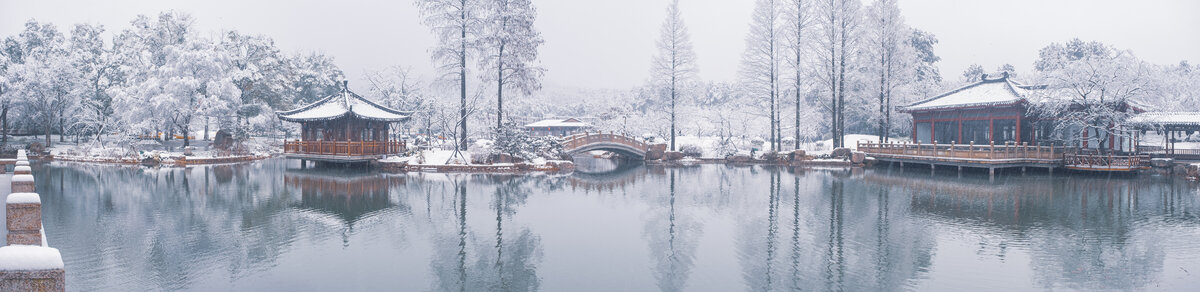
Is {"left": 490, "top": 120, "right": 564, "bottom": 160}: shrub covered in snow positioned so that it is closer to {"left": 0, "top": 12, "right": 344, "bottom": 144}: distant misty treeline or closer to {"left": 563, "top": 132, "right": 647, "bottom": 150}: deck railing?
{"left": 563, "top": 132, "right": 647, "bottom": 150}: deck railing

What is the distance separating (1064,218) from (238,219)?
726 inches

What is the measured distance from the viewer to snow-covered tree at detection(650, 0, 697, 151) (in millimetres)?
40688

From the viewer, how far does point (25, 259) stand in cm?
381

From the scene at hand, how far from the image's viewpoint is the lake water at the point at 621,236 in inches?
357

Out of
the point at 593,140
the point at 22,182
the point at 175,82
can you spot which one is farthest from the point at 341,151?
the point at 22,182

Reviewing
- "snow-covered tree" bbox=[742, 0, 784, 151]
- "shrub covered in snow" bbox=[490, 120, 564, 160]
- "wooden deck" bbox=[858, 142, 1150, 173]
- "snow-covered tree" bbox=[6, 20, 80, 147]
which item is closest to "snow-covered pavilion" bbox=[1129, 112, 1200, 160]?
"wooden deck" bbox=[858, 142, 1150, 173]

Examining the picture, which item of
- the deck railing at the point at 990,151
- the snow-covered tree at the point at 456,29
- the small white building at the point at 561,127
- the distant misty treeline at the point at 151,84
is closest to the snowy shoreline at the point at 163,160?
the distant misty treeline at the point at 151,84

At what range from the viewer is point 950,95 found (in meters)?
32.5

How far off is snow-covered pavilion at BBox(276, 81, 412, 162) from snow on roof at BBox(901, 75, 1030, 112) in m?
26.3

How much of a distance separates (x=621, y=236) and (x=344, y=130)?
2131 cm

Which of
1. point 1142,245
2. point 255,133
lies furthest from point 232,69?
point 1142,245

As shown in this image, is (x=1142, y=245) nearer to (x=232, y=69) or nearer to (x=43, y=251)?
(x=43, y=251)

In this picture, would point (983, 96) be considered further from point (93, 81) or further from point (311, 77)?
point (93, 81)

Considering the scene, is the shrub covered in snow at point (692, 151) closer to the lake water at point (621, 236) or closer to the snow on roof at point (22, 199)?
the lake water at point (621, 236)
